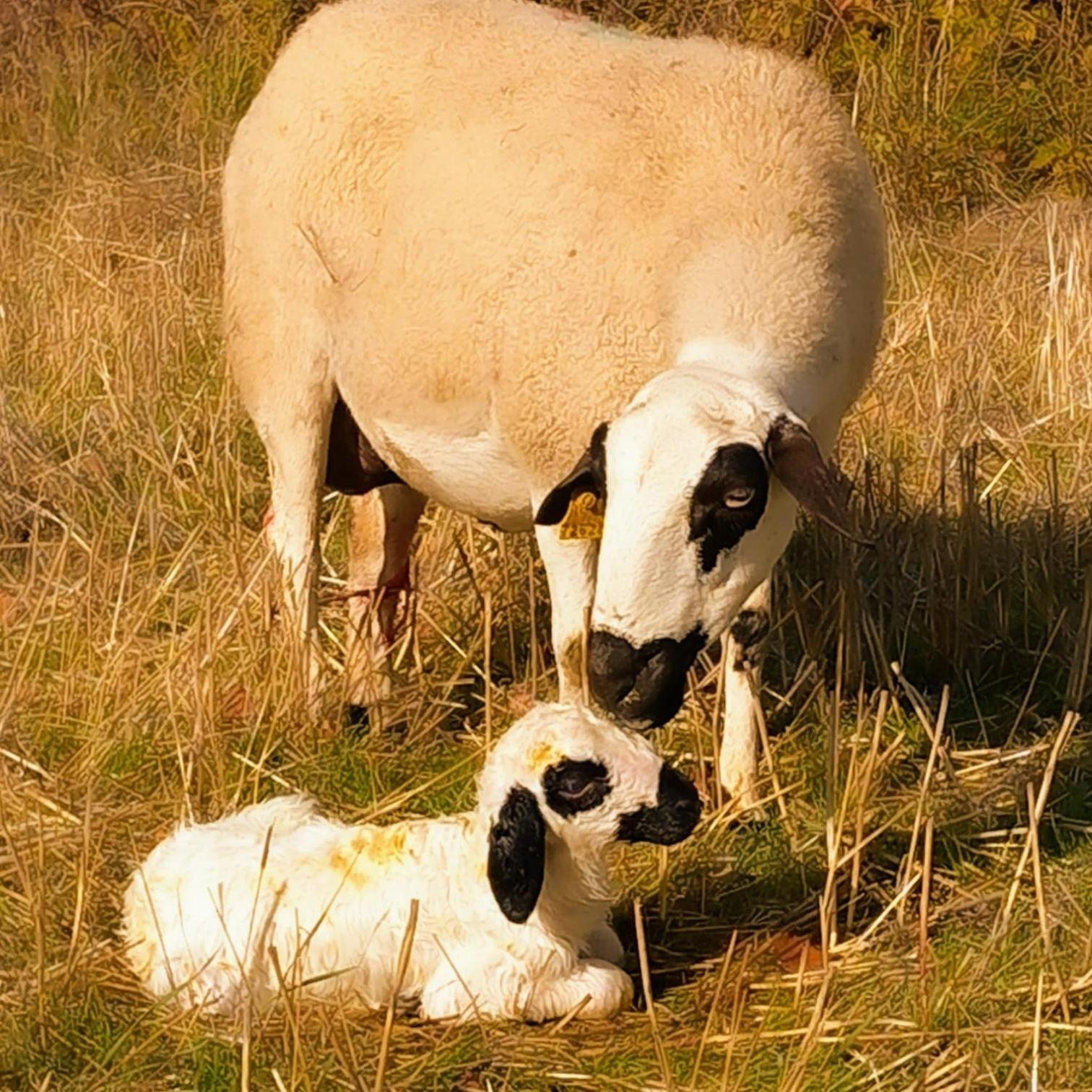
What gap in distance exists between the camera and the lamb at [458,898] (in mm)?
3719

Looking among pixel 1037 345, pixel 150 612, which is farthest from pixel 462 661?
pixel 1037 345

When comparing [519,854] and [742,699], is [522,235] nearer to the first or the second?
[742,699]

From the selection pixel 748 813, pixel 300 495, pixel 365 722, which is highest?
pixel 300 495

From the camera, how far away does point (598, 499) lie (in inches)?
171

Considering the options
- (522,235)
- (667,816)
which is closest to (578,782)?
(667,816)

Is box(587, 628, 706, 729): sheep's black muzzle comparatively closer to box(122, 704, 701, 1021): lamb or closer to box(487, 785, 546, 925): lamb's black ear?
box(122, 704, 701, 1021): lamb

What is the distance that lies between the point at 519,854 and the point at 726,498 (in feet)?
2.70

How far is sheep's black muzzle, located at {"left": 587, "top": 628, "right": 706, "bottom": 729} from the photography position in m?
4.09

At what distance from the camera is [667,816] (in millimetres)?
3707

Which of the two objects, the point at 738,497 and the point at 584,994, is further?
the point at 738,497

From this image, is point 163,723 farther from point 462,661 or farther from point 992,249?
point 992,249

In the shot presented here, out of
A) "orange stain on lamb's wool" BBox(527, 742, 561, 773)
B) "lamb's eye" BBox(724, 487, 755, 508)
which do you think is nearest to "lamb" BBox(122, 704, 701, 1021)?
"orange stain on lamb's wool" BBox(527, 742, 561, 773)

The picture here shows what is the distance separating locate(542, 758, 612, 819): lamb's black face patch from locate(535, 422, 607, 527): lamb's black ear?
0.66 m

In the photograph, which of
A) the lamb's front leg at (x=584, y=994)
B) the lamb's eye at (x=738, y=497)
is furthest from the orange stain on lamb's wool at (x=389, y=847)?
the lamb's eye at (x=738, y=497)
